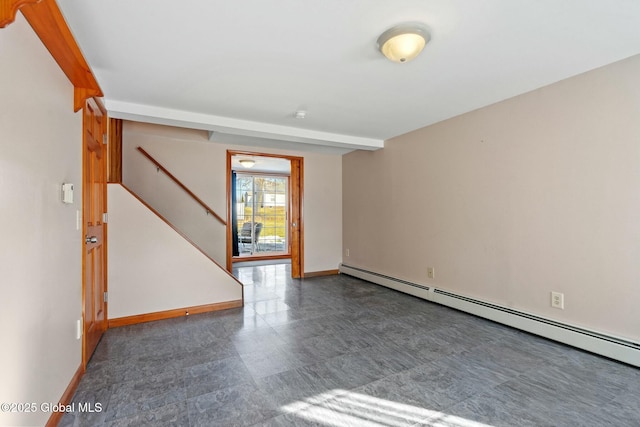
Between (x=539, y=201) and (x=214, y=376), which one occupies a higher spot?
(x=539, y=201)

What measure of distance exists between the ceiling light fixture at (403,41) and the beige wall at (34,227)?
179 centimetres

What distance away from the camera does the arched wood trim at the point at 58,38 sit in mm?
1069

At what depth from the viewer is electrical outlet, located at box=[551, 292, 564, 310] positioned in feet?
8.23

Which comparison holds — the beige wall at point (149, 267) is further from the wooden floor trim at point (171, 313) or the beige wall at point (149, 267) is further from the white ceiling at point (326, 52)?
the white ceiling at point (326, 52)

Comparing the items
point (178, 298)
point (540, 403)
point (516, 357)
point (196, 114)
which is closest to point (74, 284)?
point (178, 298)

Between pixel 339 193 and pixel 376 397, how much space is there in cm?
400

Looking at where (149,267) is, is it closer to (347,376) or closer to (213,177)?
(213,177)

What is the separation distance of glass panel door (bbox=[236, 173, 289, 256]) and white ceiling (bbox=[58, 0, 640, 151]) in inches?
175

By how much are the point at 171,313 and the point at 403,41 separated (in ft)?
10.8

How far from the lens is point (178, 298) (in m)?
3.24

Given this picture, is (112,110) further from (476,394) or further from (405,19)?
(476,394)

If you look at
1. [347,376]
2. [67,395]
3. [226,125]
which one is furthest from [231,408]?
[226,125]

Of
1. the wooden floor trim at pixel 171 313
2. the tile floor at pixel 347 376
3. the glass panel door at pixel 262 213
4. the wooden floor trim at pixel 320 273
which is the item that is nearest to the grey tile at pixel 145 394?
the tile floor at pixel 347 376

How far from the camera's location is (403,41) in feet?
5.87
